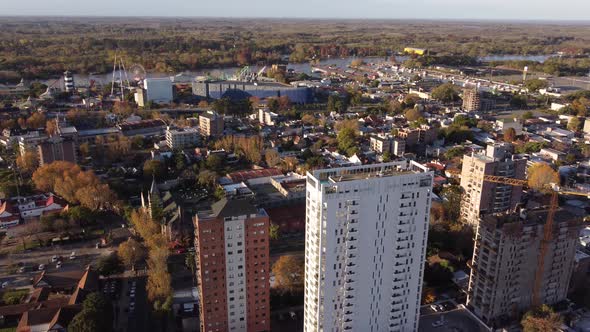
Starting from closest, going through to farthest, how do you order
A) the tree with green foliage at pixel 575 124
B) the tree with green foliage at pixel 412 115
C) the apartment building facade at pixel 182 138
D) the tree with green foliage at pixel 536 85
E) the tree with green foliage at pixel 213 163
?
the tree with green foliage at pixel 213 163, the apartment building facade at pixel 182 138, the tree with green foliage at pixel 575 124, the tree with green foliage at pixel 412 115, the tree with green foliage at pixel 536 85

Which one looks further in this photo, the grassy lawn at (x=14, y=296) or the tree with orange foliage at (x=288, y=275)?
the tree with orange foliage at (x=288, y=275)

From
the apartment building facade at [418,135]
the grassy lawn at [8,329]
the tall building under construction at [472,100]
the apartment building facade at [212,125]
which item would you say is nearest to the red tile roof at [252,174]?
the apartment building facade at [212,125]

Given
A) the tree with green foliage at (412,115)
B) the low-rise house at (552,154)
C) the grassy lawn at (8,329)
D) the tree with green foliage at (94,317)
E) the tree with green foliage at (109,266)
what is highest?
the tree with green foliage at (412,115)

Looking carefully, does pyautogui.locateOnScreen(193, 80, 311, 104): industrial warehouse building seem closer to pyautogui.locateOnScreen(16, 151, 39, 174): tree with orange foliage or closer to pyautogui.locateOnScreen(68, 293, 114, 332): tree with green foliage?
pyautogui.locateOnScreen(16, 151, 39, 174): tree with orange foliage

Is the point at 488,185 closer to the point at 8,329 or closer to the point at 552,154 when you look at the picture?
the point at 552,154

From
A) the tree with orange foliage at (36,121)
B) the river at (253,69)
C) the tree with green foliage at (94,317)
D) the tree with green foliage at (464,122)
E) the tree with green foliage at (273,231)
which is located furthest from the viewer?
the river at (253,69)

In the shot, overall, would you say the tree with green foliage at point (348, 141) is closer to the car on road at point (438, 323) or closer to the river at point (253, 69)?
the car on road at point (438, 323)
